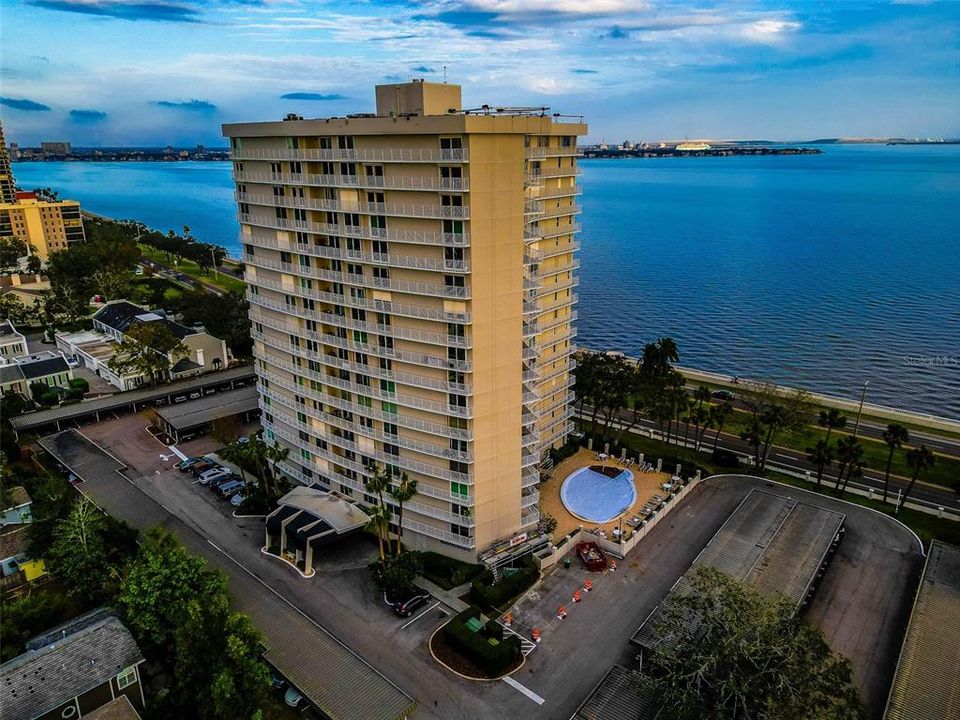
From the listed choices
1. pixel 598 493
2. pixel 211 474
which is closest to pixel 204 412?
pixel 211 474

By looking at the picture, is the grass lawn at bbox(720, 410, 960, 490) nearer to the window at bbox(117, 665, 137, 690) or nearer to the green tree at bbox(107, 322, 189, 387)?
the window at bbox(117, 665, 137, 690)

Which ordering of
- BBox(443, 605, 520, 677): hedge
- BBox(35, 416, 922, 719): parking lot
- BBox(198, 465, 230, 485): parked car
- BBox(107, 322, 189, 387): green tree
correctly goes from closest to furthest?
BBox(35, 416, 922, 719): parking lot
BBox(443, 605, 520, 677): hedge
BBox(198, 465, 230, 485): parked car
BBox(107, 322, 189, 387): green tree

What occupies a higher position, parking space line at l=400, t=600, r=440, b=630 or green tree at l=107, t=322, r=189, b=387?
green tree at l=107, t=322, r=189, b=387

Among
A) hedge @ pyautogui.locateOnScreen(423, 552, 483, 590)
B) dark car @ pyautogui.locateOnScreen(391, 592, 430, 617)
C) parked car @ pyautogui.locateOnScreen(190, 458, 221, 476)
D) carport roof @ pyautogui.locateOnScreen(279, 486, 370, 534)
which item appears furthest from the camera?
parked car @ pyautogui.locateOnScreen(190, 458, 221, 476)

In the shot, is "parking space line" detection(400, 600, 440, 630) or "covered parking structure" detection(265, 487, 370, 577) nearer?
"parking space line" detection(400, 600, 440, 630)

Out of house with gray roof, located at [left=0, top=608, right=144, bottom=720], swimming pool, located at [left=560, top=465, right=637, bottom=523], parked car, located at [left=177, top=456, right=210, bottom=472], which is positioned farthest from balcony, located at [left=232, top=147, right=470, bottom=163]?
house with gray roof, located at [left=0, top=608, right=144, bottom=720]

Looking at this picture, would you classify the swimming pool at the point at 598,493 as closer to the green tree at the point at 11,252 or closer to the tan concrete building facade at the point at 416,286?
the tan concrete building facade at the point at 416,286

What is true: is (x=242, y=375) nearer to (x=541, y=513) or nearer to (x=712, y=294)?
(x=541, y=513)
